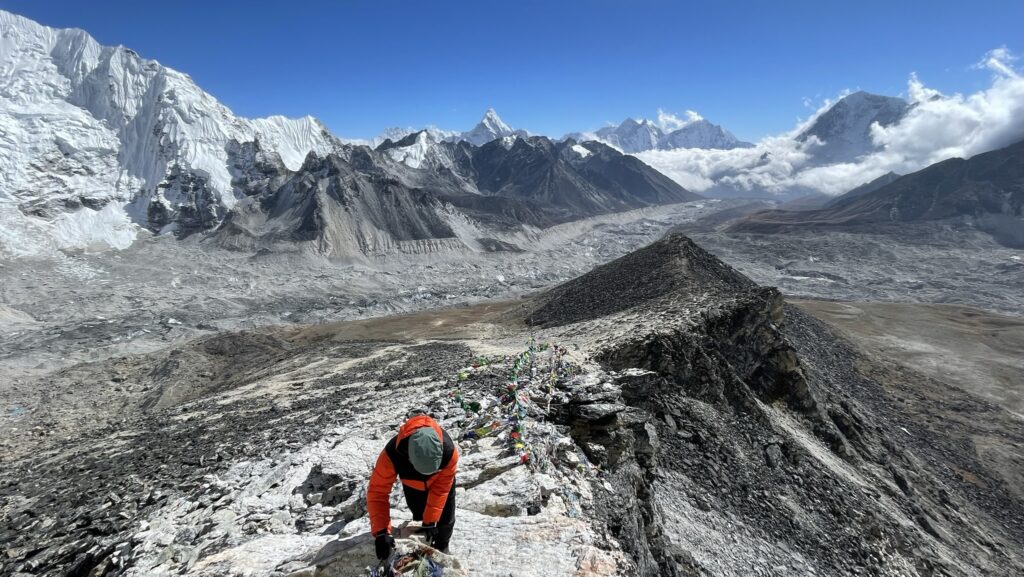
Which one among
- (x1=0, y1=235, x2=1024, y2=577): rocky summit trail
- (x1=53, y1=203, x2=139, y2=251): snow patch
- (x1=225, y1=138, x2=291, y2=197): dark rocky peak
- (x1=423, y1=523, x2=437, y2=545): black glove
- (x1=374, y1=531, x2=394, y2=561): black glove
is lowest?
(x1=0, y1=235, x2=1024, y2=577): rocky summit trail

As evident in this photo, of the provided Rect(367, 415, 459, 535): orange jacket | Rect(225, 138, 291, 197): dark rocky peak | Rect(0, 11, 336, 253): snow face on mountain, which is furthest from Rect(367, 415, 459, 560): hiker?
Rect(225, 138, 291, 197): dark rocky peak

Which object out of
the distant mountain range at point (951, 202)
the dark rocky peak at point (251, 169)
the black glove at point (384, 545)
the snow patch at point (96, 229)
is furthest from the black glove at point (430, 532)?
the distant mountain range at point (951, 202)

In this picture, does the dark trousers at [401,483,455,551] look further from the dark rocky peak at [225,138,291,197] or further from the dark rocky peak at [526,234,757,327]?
the dark rocky peak at [225,138,291,197]

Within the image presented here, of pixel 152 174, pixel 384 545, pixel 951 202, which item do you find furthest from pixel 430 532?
pixel 951 202

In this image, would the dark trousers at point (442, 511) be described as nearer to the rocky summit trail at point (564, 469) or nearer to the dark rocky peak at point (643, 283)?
the rocky summit trail at point (564, 469)

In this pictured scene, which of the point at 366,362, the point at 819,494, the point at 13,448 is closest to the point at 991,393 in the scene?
the point at 819,494
